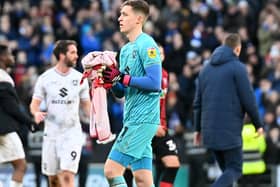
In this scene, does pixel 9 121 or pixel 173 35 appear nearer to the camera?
pixel 9 121

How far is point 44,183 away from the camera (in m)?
19.9

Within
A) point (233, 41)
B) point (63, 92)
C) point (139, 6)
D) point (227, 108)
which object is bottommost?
point (227, 108)

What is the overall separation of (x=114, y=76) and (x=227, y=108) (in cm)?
319

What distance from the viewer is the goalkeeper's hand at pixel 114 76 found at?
1116cm

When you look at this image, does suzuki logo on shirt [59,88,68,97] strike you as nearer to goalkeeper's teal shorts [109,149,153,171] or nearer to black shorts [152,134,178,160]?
black shorts [152,134,178,160]

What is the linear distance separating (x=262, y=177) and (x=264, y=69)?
12.5ft

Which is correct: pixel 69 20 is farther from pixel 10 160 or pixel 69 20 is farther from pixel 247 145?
pixel 10 160

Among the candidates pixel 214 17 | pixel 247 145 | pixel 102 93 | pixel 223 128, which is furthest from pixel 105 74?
pixel 214 17

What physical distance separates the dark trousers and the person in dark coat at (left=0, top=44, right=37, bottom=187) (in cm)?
271

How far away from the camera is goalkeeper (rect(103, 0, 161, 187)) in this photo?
11219 mm

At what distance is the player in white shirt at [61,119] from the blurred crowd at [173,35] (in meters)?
6.93

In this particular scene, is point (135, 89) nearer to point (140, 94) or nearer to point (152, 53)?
point (140, 94)

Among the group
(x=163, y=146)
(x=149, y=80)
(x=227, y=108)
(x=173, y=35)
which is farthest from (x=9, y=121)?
(x=173, y=35)

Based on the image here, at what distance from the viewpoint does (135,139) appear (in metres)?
11.4
